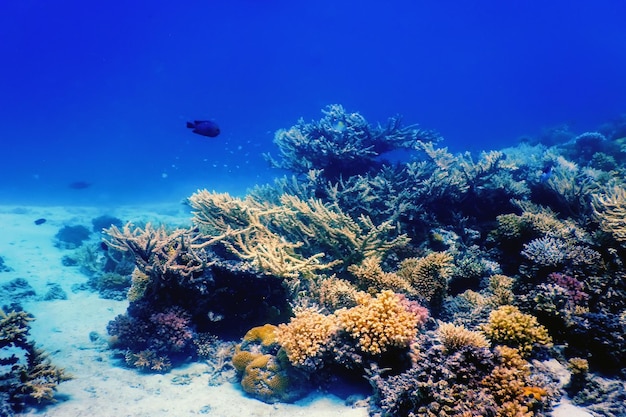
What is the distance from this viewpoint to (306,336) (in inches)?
144

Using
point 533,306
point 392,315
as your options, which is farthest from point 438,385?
point 533,306

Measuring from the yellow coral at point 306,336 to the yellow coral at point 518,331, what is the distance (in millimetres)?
1683

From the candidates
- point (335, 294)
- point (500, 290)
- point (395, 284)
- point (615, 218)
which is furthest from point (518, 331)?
point (615, 218)

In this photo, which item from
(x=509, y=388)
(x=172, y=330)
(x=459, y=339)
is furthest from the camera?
(x=172, y=330)

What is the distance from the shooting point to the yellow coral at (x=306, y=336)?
358cm

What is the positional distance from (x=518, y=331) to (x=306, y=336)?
2.20 metres

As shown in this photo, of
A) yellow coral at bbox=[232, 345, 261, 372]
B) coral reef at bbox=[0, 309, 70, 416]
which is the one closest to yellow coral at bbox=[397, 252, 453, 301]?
yellow coral at bbox=[232, 345, 261, 372]

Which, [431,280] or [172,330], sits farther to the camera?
[172,330]

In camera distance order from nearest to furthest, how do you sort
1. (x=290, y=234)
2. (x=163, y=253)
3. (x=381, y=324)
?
(x=381, y=324) < (x=163, y=253) < (x=290, y=234)

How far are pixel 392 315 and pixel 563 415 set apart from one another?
1.53 m

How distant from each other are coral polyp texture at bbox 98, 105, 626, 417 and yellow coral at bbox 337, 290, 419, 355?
0.01 m

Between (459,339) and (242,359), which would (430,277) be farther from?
(242,359)

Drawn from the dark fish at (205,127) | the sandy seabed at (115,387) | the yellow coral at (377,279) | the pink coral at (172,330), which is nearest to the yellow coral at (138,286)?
the pink coral at (172,330)

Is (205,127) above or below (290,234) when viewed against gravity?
above
